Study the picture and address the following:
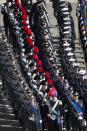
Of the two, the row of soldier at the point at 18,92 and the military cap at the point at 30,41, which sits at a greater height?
the military cap at the point at 30,41

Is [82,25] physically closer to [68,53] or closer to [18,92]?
[68,53]

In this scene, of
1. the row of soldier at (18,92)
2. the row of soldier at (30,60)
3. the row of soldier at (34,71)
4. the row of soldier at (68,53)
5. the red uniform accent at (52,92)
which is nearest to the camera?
the red uniform accent at (52,92)

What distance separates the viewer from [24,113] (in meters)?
13.7

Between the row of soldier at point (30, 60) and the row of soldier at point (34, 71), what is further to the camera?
the row of soldier at point (30, 60)

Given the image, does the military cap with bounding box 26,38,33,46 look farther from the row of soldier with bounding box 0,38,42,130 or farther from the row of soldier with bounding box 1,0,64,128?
the row of soldier with bounding box 0,38,42,130


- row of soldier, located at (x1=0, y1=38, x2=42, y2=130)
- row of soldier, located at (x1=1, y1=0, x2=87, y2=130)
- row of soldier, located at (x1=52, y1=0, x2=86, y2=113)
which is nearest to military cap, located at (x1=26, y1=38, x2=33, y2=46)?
row of soldier, located at (x1=1, y1=0, x2=87, y2=130)

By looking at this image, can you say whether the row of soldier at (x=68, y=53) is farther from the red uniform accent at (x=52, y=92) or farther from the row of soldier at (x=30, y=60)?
the red uniform accent at (x=52, y=92)

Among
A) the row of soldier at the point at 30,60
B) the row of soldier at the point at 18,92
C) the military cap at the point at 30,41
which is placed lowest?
the row of soldier at the point at 18,92

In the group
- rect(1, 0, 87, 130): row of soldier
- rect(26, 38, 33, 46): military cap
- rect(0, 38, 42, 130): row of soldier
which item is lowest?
rect(0, 38, 42, 130): row of soldier

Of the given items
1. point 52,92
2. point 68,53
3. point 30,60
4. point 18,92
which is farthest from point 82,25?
point 52,92

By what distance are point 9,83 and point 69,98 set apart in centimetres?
233

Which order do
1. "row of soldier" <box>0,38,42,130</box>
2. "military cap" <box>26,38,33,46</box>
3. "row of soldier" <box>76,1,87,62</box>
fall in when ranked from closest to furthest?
1. "row of soldier" <box>0,38,42,130</box>
2. "military cap" <box>26,38,33,46</box>
3. "row of soldier" <box>76,1,87,62</box>

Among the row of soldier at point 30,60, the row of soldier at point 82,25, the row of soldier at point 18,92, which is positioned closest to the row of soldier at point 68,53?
the row of soldier at point 82,25

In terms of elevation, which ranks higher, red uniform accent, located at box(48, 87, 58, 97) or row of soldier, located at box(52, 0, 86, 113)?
row of soldier, located at box(52, 0, 86, 113)
